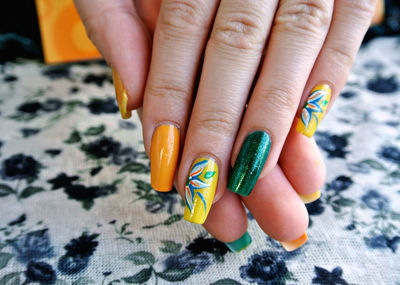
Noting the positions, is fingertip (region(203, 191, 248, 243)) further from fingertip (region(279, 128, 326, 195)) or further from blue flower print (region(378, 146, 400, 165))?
blue flower print (region(378, 146, 400, 165))

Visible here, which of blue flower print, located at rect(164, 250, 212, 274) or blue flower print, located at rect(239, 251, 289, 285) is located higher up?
blue flower print, located at rect(239, 251, 289, 285)

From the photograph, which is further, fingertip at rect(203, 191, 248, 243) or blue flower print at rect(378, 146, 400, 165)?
blue flower print at rect(378, 146, 400, 165)

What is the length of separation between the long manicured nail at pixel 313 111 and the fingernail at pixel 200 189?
0.48 feet

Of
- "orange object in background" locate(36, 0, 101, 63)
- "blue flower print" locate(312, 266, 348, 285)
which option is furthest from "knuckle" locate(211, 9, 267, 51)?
"orange object in background" locate(36, 0, 101, 63)

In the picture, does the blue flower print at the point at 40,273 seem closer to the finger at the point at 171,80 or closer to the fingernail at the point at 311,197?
the finger at the point at 171,80

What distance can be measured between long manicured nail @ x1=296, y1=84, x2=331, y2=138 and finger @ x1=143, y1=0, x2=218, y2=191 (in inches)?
6.6

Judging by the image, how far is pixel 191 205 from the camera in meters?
0.52

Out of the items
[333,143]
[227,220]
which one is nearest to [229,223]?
[227,220]

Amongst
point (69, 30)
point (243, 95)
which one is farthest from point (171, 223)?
point (69, 30)

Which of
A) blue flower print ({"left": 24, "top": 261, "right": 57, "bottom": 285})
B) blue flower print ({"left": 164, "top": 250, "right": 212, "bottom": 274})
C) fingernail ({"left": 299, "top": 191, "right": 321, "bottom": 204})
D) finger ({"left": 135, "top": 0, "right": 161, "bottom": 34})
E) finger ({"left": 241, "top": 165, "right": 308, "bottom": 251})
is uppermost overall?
finger ({"left": 135, "top": 0, "right": 161, "bottom": 34})

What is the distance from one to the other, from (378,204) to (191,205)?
1.07ft

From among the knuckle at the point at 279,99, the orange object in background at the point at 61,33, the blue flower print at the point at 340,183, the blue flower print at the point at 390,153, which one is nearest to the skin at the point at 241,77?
the knuckle at the point at 279,99

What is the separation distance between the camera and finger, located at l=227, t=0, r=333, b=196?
20.7 inches

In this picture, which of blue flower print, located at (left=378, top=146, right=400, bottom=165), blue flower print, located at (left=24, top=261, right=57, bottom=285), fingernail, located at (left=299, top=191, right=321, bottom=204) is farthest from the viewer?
blue flower print, located at (left=378, top=146, right=400, bottom=165)
